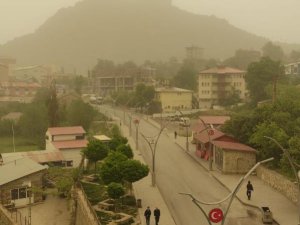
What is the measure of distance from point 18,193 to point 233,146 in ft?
57.0

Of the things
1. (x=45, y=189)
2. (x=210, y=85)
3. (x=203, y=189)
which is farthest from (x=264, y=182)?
(x=210, y=85)

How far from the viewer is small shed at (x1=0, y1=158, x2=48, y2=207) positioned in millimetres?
36156

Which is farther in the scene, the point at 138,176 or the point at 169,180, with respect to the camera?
the point at 169,180

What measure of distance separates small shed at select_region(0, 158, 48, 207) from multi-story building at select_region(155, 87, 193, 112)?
2202 inches

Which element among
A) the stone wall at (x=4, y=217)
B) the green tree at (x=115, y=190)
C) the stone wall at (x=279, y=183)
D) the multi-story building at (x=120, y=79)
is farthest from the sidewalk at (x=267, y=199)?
the multi-story building at (x=120, y=79)

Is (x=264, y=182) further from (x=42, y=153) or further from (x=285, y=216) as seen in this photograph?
(x=42, y=153)

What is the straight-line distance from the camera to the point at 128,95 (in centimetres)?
10338

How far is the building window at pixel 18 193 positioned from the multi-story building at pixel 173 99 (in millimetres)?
58095

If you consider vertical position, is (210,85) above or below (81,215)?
above

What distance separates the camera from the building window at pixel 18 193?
1439 inches

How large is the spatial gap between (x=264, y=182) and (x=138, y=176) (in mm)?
9944

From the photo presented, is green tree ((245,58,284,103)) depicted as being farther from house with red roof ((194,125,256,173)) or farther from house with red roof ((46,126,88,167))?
house with red roof ((194,125,256,173))

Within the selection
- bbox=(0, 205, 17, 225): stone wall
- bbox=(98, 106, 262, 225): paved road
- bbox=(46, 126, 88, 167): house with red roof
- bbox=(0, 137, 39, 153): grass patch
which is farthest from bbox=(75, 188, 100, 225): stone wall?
bbox=(0, 137, 39, 153): grass patch

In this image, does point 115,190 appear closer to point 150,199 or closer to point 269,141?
point 150,199
